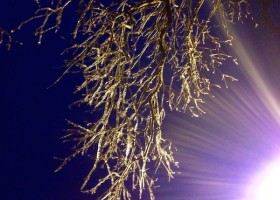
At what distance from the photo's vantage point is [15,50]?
20.8 ft

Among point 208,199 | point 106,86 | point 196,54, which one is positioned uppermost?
point 196,54

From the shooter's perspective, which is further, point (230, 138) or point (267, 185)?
point (230, 138)

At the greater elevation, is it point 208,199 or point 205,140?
point 205,140

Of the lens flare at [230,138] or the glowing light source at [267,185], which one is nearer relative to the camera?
the glowing light source at [267,185]

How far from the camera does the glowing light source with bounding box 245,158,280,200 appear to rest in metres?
4.47

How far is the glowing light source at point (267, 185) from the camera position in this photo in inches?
176

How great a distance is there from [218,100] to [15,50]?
2.65 metres

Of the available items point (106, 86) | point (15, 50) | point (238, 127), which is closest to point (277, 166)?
point (238, 127)

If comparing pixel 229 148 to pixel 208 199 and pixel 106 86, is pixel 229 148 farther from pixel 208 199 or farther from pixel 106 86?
pixel 106 86

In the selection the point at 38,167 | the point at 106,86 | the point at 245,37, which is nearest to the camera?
the point at 106,86

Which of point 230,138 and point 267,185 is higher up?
point 230,138

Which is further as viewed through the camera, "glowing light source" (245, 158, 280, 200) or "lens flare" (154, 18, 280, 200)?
"lens flare" (154, 18, 280, 200)

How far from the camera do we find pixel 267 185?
4754 millimetres

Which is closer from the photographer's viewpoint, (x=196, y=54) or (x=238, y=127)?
(x=196, y=54)
